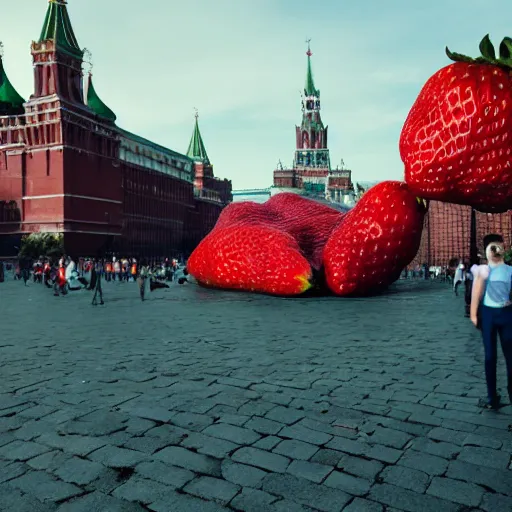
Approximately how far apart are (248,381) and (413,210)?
22.0 ft

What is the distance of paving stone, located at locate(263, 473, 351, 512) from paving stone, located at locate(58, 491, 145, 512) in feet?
1.88

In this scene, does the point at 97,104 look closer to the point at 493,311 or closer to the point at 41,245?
the point at 41,245

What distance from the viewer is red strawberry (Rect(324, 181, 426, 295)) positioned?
9.69 metres

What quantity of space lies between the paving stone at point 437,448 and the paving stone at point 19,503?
1.77 metres

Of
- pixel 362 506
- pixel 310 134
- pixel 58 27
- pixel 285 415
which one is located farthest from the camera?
pixel 310 134

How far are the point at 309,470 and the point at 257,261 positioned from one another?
9048 millimetres

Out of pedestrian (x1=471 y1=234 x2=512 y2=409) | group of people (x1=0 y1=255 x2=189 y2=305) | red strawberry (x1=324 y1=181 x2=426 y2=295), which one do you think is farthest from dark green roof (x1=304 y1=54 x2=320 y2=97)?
pedestrian (x1=471 y1=234 x2=512 y2=409)

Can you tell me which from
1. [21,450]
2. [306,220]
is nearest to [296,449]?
[21,450]

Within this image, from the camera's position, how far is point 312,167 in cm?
9162

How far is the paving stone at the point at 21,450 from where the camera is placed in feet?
8.23

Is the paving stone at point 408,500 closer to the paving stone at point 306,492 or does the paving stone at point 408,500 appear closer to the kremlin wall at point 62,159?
the paving stone at point 306,492

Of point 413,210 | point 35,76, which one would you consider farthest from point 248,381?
point 35,76

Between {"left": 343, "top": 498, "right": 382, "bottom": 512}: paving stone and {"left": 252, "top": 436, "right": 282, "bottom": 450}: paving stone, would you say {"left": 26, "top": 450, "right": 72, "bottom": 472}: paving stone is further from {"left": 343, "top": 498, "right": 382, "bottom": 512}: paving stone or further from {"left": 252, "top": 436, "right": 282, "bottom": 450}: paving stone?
{"left": 343, "top": 498, "right": 382, "bottom": 512}: paving stone

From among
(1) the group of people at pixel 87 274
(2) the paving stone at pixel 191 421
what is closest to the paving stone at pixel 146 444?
(2) the paving stone at pixel 191 421
